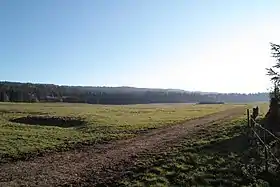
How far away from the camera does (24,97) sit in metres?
129

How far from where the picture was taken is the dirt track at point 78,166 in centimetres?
1672

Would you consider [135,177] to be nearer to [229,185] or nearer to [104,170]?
[104,170]

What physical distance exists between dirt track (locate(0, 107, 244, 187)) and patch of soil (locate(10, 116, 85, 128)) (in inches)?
542

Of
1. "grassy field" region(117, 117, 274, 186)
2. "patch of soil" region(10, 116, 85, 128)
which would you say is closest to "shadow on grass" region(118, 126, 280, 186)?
"grassy field" region(117, 117, 274, 186)

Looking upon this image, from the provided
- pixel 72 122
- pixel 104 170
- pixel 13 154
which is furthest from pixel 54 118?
pixel 104 170

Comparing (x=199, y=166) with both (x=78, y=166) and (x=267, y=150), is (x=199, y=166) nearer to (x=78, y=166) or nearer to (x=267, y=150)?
(x=267, y=150)

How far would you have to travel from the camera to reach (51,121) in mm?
39312

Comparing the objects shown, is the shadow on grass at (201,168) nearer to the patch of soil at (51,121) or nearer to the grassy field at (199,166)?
the grassy field at (199,166)

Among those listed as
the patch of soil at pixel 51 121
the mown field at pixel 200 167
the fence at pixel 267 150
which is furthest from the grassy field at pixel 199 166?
the patch of soil at pixel 51 121

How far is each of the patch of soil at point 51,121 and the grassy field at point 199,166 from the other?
670 inches

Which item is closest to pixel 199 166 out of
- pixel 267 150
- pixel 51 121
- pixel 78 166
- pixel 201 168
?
pixel 201 168

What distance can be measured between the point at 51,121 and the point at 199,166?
78.0 feet

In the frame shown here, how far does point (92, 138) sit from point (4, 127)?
9115 millimetres

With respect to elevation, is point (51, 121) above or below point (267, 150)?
below
